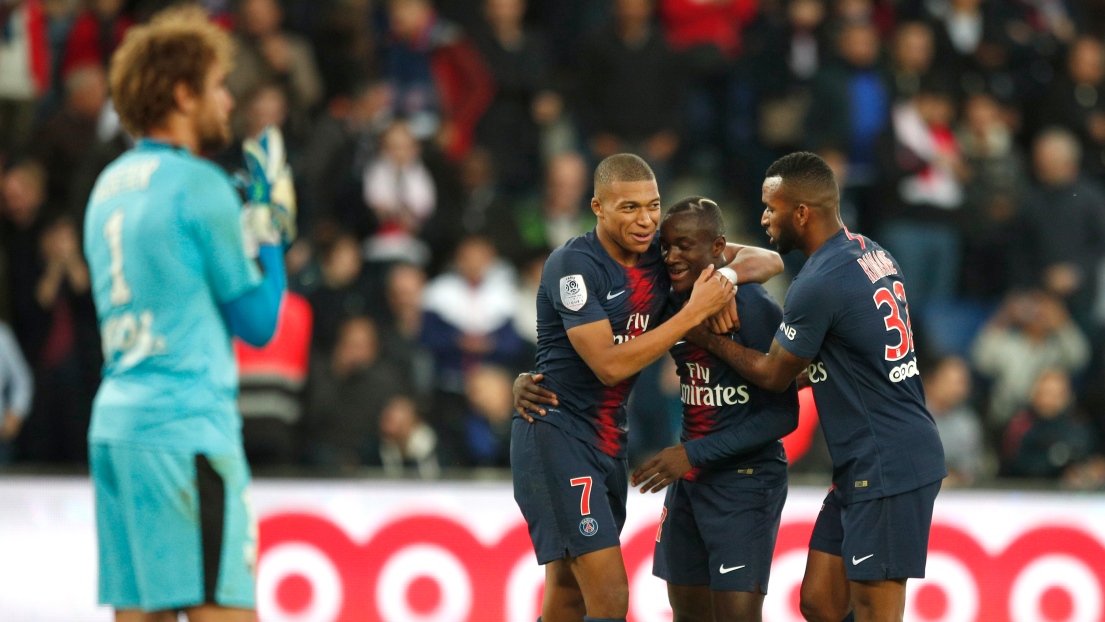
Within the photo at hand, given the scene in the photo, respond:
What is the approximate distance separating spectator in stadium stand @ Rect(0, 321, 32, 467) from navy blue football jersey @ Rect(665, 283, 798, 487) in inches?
276

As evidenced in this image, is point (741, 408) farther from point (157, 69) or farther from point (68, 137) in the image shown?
point (68, 137)

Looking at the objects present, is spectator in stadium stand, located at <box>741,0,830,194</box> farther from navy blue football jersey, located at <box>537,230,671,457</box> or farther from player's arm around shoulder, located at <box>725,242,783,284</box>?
navy blue football jersey, located at <box>537,230,671,457</box>

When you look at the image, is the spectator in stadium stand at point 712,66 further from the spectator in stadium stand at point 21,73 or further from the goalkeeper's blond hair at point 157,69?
the goalkeeper's blond hair at point 157,69

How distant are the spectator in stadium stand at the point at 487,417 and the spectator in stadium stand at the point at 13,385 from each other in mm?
3782

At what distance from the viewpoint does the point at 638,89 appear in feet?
41.4

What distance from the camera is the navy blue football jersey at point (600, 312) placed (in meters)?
5.72

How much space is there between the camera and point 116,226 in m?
4.23

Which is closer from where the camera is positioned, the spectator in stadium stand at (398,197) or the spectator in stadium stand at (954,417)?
the spectator in stadium stand at (954,417)

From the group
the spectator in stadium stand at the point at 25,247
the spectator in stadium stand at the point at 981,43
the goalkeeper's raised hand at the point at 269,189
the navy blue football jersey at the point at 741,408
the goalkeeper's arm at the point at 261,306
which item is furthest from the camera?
the spectator in stadium stand at the point at 981,43

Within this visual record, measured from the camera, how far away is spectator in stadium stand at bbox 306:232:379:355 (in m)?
11.0

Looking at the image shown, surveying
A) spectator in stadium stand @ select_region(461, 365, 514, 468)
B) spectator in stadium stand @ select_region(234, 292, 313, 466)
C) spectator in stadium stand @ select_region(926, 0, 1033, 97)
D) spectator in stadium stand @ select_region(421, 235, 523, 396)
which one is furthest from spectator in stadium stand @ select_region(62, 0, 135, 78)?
spectator in stadium stand @ select_region(926, 0, 1033, 97)

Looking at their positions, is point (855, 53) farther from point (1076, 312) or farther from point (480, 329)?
point (480, 329)

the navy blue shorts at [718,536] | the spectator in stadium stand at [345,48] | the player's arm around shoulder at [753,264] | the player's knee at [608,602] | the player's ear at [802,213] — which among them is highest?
the spectator in stadium stand at [345,48]

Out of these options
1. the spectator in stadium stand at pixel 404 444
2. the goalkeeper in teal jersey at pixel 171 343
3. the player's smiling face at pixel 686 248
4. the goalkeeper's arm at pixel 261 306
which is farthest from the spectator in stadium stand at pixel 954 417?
the goalkeeper in teal jersey at pixel 171 343
